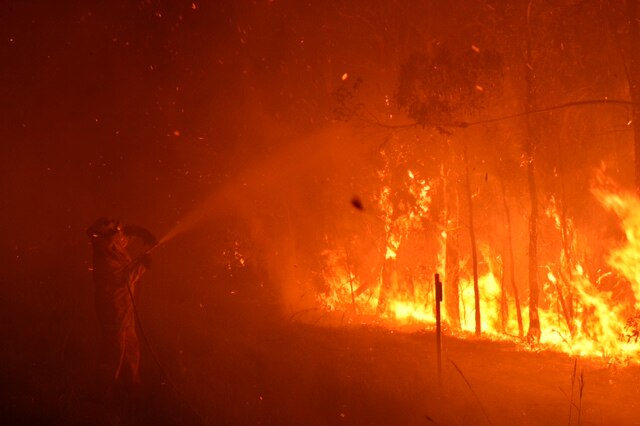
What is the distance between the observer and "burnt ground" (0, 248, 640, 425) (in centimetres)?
897

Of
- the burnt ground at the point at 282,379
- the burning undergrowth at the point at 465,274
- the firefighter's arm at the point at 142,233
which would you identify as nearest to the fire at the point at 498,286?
the burning undergrowth at the point at 465,274

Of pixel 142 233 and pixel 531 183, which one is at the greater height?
pixel 531 183

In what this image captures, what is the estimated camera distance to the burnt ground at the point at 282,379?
8.97m

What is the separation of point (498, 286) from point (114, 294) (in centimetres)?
1289

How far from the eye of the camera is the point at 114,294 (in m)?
9.90

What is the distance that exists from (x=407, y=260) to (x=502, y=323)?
4886mm

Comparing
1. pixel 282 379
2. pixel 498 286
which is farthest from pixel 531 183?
pixel 282 379

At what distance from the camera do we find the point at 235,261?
75.1 feet

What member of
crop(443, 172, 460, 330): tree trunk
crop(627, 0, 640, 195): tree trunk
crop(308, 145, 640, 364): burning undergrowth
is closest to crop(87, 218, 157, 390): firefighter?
crop(308, 145, 640, 364): burning undergrowth

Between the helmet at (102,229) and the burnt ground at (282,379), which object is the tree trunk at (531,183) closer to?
the burnt ground at (282,379)

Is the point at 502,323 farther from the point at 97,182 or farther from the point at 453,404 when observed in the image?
the point at 97,182

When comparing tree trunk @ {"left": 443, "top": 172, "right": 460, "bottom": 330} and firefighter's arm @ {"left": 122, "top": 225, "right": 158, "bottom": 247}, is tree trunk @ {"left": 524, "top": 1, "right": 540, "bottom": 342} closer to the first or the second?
tree trunk @ {"left": 443, "top": 172, "right": 460, "bottom": 330}

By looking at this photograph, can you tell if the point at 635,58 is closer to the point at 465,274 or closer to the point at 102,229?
the point at 465,274

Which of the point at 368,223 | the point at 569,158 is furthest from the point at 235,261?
the point at 569,158
